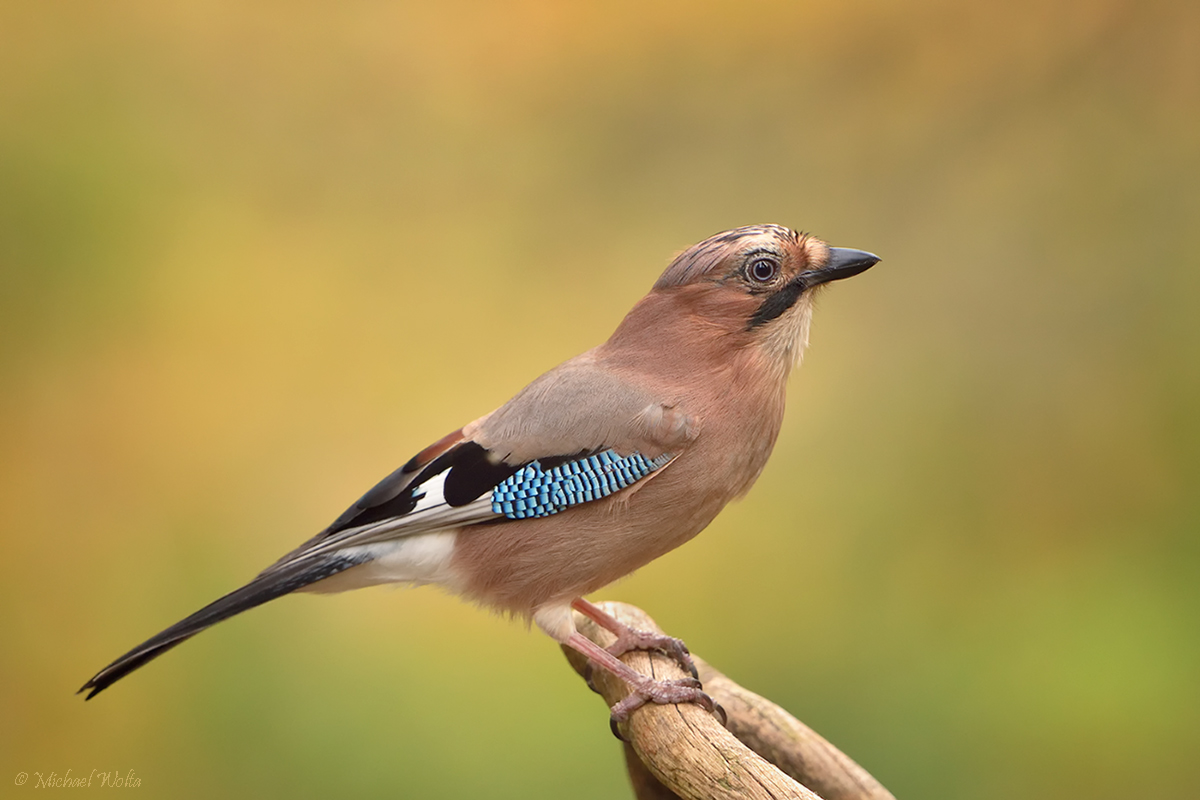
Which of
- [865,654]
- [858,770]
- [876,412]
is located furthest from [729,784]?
[876,412]

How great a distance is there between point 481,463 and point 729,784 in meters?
1.03

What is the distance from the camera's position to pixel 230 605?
2.93 m

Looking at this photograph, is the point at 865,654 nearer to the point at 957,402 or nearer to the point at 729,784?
the point at 957,402

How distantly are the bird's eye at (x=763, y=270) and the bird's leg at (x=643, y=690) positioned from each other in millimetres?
1070

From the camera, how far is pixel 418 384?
439 centimetres

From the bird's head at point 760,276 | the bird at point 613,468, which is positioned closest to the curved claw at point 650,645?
the bird at point 613,468

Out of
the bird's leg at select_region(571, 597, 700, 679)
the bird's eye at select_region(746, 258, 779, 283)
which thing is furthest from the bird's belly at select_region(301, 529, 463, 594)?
the bird's eye at select_region(746, 258, 779, 283)

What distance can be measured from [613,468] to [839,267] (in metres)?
0.79

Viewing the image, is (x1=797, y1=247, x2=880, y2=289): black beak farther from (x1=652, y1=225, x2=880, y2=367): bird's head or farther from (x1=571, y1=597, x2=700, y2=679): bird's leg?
(x1=571, y1=597, x2=700, y2=679): bird's leg

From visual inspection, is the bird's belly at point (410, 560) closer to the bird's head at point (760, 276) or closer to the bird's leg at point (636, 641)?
the bird's leg at point (636, 641)

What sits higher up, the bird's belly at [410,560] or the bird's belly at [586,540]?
the bird's belly at [410,560]

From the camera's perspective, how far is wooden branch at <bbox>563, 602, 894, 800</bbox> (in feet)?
8.61

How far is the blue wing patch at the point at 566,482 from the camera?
290cm

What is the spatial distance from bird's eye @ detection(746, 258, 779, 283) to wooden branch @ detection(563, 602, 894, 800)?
44.2 inches
